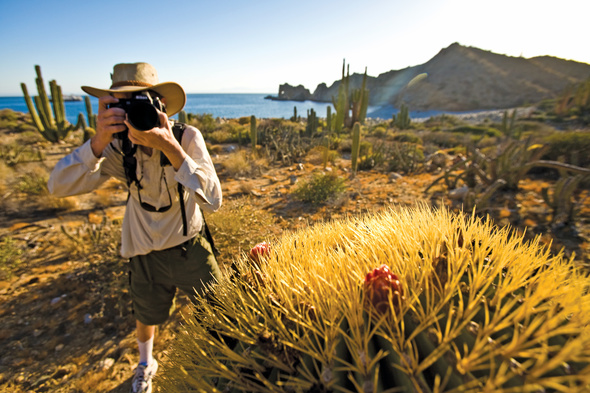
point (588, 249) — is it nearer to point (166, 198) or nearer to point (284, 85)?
point (166, 198)

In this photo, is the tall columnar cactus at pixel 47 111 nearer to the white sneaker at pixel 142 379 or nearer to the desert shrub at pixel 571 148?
the white sneaker at pixel 142 379

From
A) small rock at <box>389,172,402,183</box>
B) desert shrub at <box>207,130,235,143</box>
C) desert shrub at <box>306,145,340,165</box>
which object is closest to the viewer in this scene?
small rock at <box>389,172,402,183</box>

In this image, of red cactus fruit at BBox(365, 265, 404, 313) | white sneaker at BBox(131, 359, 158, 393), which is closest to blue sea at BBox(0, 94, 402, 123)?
white sneaker at BBox(131, 359, 158, 393)

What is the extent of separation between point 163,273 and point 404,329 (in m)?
1.82

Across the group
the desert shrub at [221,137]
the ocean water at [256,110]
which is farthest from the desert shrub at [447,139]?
the desert shrub at [221,137]

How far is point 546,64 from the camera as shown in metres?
47.3

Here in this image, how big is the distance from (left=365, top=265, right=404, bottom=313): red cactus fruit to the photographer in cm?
120

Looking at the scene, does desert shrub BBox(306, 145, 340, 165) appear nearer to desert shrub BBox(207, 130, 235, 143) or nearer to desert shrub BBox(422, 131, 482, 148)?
desert shrub BBox(207, 130, 235, 143)

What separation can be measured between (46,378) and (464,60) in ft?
234

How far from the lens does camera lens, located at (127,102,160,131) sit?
1481 millimetres

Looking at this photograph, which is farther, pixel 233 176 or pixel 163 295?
pixel 233 176

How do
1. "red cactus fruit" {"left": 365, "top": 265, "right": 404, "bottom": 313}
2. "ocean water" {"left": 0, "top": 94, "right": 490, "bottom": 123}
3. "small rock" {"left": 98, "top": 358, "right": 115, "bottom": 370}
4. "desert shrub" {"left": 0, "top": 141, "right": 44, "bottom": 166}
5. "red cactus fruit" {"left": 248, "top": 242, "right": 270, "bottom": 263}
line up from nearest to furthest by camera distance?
1. "red cactus fruit" {"left": 365, "top": 265, "right": 404, "bottom": 313}
2. "red cactus fruit" {"left": 248, "top": 242, "right": 270, "bottom": 263}
3. "small rock" {"left": 98, "top": 358, "right": 115, "bottom": 370}
4. "desert shrub" {"left": 0, "top": 141, "right": 44, "bottom": 166}
5. "ocean water" {"left": 0, "top": 94, "right": 490, "bottom": 123}

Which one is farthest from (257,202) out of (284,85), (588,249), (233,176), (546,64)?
(284,85)

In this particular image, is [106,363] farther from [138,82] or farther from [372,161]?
[372,161]
